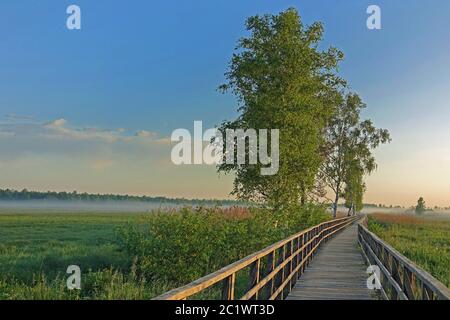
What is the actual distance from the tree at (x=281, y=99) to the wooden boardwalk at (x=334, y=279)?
8013 mm

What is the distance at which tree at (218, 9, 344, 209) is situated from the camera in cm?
2567

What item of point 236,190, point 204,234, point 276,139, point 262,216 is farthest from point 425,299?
point 236,190

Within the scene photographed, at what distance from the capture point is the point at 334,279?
12.7m

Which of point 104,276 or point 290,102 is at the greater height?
point 290,102

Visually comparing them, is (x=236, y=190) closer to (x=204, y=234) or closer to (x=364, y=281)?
(x=204, y=234)

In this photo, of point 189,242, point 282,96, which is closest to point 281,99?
point 282,96

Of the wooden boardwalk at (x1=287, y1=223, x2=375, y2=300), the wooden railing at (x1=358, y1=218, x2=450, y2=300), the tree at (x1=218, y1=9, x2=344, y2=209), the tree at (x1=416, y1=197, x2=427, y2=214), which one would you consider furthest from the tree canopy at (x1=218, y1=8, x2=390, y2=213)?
the tree at (x1=416, y1=197, x2=427, y2=214)

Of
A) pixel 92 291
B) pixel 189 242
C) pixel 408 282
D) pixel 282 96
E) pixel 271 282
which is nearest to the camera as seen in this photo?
pixel 408 282

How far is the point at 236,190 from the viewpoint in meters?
27.7

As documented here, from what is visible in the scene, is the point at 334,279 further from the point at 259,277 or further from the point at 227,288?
the point at 227,288

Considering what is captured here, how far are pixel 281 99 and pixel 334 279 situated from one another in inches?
591

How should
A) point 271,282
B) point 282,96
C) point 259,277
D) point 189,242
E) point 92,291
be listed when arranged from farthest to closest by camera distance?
point 282,96 < point 189,242 < point 92,291 < point 259,277 < point 271,282
